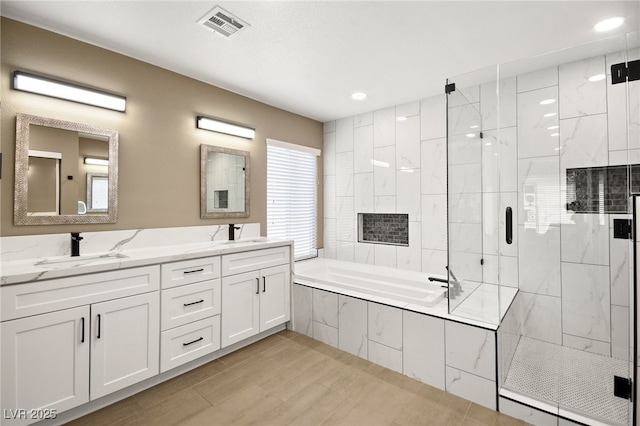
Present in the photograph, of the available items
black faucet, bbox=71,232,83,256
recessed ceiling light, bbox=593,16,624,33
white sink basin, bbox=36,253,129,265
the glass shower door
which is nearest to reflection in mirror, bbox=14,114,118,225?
black faucet, bbox=71,232,83,256

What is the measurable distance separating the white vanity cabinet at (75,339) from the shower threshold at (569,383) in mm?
2430

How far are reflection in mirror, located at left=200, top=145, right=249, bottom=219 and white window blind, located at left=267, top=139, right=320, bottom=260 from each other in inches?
16.6

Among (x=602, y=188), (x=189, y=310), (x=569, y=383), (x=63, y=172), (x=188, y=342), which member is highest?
(x=63, y=172)

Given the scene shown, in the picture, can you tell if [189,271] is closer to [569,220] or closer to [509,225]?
[509,225]

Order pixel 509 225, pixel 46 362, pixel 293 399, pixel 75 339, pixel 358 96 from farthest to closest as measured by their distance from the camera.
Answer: pixel 358 96, pixel 509 225, pixel 293 399, pixel 75 339, pixel 46 362

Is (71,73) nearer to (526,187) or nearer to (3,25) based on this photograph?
(3,25)

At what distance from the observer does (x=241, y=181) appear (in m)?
3.32

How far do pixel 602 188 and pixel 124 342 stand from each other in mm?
3267

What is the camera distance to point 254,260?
2779 mm

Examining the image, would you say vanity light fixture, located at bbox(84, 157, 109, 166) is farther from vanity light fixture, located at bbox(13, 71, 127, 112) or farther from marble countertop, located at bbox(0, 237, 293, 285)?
marble countertop, located at bbox(0, 237, 293, 285)

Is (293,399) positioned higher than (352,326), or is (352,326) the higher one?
(352,326)

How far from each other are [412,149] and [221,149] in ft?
7.19

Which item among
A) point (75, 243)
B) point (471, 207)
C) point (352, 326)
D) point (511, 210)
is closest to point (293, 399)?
point (352, 326)

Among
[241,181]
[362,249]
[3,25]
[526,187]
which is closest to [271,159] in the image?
[241,181]
